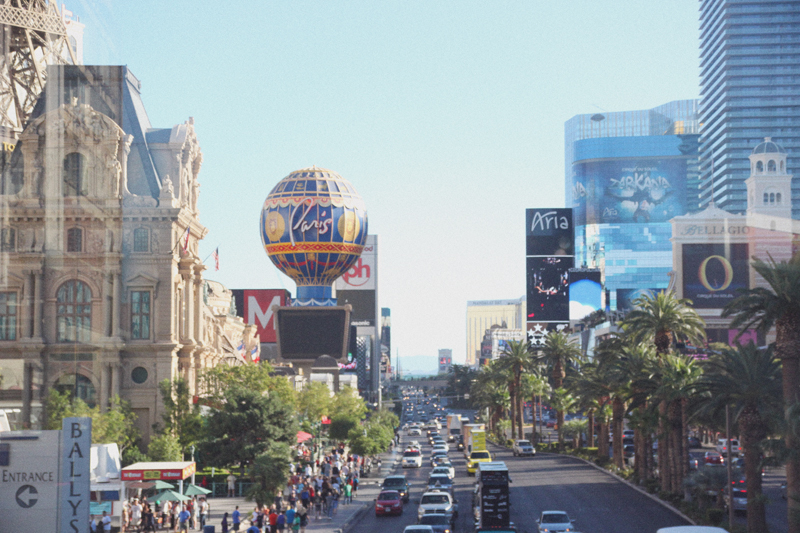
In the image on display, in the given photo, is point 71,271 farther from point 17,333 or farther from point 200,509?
point 200,509

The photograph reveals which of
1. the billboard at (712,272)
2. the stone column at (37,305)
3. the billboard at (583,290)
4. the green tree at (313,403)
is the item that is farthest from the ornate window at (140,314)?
the billboard at (583,290)

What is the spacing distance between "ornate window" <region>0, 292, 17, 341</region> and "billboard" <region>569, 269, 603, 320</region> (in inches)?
5375

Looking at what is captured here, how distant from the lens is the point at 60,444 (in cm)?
2442

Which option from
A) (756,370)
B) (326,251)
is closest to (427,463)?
(326,251)

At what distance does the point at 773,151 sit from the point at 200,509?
16996 centimetres

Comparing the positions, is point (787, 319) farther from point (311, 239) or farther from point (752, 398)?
point (311, 239)

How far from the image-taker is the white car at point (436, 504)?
4275cm

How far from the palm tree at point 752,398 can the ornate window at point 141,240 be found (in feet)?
114

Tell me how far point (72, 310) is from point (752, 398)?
84.6ft

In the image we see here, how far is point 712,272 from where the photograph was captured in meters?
130

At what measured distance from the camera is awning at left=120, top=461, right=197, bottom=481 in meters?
39.7

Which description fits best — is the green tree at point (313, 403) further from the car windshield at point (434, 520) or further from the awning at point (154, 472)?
the car windshield at point (434, 520)

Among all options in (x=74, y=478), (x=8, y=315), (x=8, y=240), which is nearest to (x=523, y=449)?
(x=8, y=315)

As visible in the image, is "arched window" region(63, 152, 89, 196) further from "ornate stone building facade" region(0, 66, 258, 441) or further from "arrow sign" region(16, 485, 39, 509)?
"arrow sign" region(16, 485, 39, 509)
